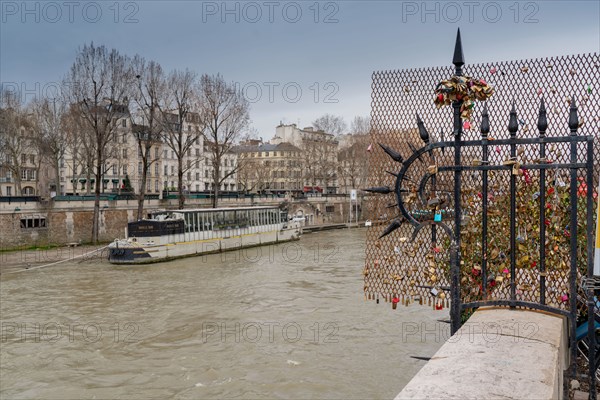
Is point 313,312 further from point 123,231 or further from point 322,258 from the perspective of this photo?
point 123,231

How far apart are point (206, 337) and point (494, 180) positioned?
10117 millimetres

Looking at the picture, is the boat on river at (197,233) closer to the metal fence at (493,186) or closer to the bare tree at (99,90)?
the bare tree at (99,90)

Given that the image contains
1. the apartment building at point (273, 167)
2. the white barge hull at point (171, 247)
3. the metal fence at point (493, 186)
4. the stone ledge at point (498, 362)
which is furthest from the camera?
the apartment building at point (273, 167)

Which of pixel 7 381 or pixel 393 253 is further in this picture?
pixel 7 381

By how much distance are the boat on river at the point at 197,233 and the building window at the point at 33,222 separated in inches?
295

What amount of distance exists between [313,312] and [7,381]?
8.39m

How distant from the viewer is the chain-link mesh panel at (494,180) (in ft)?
16.9

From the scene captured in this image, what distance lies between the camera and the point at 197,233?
104ft

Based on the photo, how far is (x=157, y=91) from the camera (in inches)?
1446

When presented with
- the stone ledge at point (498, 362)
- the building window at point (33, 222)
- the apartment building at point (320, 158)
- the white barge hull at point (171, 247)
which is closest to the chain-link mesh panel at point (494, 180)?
the stone ledge at point (498, 362)

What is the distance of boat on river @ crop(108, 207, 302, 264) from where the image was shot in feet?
92.5

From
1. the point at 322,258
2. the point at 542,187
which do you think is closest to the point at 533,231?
the point at 542,187

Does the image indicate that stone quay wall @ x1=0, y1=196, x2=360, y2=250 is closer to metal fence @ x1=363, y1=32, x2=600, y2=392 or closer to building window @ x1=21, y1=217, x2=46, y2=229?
building window @ x1=21, y1=217, x2=46, y2=229

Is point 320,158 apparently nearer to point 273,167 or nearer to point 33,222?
point 273,167
